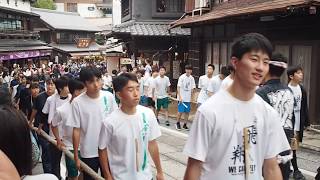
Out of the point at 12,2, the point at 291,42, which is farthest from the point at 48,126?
the point at 12,2

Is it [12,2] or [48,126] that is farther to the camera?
[12,2]

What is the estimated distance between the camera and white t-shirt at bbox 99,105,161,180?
422 cm

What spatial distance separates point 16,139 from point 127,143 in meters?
2.34

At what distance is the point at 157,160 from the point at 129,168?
352 mm

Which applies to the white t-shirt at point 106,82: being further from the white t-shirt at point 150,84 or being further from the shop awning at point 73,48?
the shop awning at point 73,48

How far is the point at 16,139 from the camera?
192 centimetres

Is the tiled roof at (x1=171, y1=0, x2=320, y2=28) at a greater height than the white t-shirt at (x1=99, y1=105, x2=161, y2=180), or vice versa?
the tiled roof at (x1=171, y1=0, x2=320, y2=28)

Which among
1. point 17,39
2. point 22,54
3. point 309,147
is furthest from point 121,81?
point 17,39

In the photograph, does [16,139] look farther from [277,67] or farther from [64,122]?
[64,122]

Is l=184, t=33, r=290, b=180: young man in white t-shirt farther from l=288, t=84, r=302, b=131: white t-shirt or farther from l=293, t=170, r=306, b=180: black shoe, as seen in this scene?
l=293, t=170, r=306, b=180: black shoe

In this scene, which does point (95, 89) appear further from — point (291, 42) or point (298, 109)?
point (291, 42)

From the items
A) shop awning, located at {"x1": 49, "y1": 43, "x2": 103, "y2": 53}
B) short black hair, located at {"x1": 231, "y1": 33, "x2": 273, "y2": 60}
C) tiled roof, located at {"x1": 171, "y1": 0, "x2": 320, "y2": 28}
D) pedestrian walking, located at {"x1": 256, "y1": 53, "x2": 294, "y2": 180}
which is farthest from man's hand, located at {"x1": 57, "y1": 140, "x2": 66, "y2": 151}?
shop awning, located at {"x1": 49, "y1": 43, "x2": 103, "y2": 53}

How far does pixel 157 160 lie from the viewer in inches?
174

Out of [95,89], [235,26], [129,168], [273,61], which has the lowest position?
[129,168]
